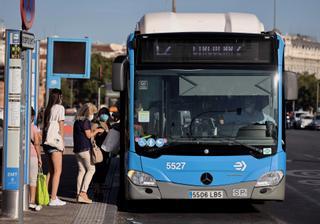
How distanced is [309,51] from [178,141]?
15196 centimetres

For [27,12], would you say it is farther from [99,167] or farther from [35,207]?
[99,167]

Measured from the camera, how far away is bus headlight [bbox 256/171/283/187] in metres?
11.0

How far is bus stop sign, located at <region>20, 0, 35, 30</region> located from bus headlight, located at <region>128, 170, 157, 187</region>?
310 cm

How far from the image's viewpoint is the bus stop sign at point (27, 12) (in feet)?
28.0

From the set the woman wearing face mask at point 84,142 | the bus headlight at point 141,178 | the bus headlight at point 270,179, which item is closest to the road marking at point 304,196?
the bus headlight at point 270,179

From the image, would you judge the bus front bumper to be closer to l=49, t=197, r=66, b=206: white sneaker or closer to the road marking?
l=49, t=197, r=66, b=206: white sneaker

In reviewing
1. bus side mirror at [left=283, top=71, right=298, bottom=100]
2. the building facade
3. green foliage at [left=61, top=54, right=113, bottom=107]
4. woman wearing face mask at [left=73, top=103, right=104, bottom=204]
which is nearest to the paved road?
woman wearing face mask at [left=73, top=103, right=104, bottom=204]

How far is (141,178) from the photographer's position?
11.0 metres

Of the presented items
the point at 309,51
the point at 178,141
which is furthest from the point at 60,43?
the point at 309,51

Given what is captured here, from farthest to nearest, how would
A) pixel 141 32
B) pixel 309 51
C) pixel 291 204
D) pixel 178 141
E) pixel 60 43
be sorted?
pixel 309 51 → pixel 60 43 → pixel 291 204 → pixel 141 32 → pixel 178 141

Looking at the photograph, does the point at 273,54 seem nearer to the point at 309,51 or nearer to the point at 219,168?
the point at 219,168

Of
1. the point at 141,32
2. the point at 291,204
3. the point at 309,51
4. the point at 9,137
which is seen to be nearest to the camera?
the point at 9,137

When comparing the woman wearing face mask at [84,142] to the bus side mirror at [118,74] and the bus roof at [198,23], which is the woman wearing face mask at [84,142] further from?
the bus roof at [198,23]

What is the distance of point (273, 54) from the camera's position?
1127 centimetres
